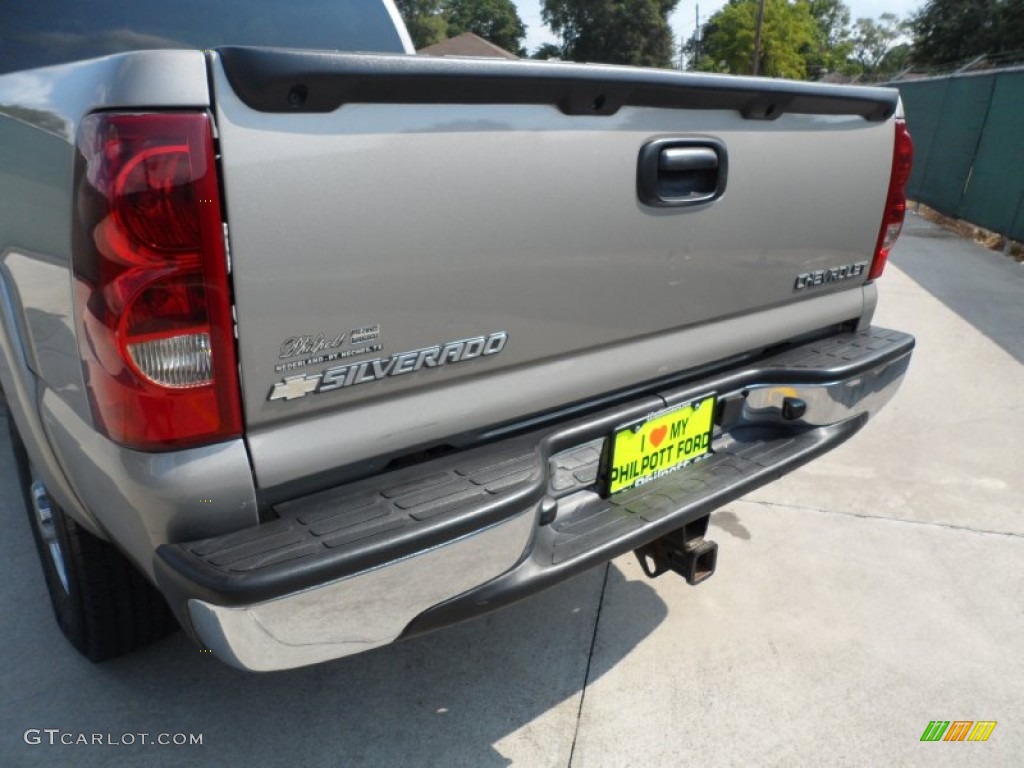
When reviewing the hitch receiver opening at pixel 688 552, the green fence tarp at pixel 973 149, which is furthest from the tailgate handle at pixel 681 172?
the green fence tarp at pixel 973 149

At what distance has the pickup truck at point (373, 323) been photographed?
1.31 meters

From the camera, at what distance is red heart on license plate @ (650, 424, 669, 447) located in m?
2.03

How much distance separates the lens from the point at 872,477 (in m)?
3.57

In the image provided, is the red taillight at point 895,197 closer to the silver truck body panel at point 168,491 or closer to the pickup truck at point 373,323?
the pickup truck at point 373,323

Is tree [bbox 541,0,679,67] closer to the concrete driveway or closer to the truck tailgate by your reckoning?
the concrete driveway

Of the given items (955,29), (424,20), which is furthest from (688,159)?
(424,20)

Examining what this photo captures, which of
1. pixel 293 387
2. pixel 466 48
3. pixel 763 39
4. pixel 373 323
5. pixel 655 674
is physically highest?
pixel 763 39

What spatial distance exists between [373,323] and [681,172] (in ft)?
2.99

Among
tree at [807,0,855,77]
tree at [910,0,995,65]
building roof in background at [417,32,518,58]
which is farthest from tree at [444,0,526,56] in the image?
tree at [910,0,995,65]

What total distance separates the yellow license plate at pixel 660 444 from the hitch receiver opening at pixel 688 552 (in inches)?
9.8

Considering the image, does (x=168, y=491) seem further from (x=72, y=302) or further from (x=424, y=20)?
(x=424, y=20)

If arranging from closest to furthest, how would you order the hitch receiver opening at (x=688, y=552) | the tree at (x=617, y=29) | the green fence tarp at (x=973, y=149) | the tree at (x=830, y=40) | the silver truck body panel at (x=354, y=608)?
the silver truck body panel at (x=354, y=608) → the hitch receiver opening at (x=688, y=552) → the green fence tarp at (x=973, y=149) → the tree at (x=617, y=29) → the tree at (x=830, y=40)

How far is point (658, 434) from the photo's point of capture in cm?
205

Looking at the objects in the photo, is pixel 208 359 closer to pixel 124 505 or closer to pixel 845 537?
pixel 124 505
